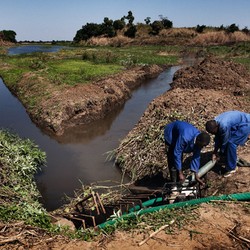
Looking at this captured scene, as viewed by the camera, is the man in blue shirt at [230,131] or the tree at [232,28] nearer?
the man in blue shirt at [230,131]

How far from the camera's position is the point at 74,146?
388 inches

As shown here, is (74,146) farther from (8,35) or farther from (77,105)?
(8,35)

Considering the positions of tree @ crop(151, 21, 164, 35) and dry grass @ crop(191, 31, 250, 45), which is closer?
dry grass @ crop(191, 31, 250, 45)

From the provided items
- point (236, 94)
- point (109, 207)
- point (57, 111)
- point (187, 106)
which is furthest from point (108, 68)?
point (109, 207)

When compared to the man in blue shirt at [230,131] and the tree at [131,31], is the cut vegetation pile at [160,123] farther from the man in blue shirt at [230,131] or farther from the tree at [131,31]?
the tree at [131,31]

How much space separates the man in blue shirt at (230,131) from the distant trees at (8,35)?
6882cm

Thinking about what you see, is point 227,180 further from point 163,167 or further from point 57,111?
point 57,111

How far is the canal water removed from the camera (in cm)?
743

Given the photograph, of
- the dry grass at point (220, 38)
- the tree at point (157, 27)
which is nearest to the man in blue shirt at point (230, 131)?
the dry grass at point (220, 38)

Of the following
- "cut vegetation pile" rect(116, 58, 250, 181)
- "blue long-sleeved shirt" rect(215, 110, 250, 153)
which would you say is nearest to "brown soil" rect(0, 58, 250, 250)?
"cut vegetation pile" rect(116, 58, 250, 181)

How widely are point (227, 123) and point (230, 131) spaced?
236 mm

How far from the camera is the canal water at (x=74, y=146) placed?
24.4ft

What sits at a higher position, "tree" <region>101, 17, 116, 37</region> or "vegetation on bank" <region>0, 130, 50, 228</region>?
"tree" <region>101, 17, 116, 37</region>

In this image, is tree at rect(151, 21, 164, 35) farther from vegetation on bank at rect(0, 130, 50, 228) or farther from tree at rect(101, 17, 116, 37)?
vegetation on bank at rect(0, 130, 50, 228)
